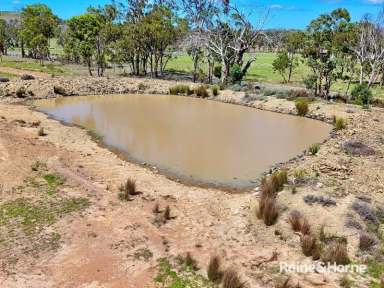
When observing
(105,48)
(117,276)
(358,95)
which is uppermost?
(105,48)

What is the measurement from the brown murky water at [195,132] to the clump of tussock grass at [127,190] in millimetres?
2107

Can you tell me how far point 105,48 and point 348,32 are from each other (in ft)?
67.7

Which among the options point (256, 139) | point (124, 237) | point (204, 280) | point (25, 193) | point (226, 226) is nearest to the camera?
point (204, 280)

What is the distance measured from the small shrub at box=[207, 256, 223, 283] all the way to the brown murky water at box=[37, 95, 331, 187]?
4.89 meters

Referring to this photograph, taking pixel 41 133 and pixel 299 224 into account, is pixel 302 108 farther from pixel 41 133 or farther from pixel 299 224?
pixel 299 224

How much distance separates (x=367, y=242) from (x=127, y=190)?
553 cm

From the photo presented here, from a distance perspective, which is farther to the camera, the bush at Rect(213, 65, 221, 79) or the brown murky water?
the bush at Rect(213, 65, 221, 79)

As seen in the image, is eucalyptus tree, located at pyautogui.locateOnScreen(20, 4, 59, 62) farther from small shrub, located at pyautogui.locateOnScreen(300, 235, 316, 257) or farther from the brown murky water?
small shrub, located at pyautogui.locateOnScreen(300, 235, 316, 257)

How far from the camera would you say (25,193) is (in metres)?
10.5

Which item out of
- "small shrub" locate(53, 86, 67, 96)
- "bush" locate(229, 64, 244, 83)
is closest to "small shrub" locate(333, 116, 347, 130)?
"bush" locate(229, 64, 244, 83)

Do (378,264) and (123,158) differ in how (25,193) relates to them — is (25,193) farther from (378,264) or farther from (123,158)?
(378,264)

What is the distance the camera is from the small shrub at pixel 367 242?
8.36 meters

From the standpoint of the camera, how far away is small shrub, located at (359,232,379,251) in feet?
27.4

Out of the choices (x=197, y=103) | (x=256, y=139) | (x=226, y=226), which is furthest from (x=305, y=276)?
(x=197, y=103)
